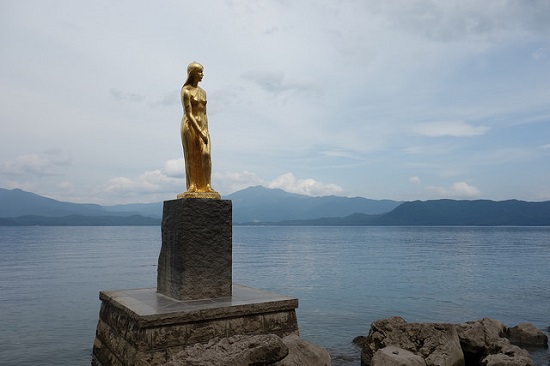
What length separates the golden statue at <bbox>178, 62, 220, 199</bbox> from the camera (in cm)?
934

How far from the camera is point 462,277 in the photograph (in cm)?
2991

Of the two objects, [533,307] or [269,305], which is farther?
[533,307]

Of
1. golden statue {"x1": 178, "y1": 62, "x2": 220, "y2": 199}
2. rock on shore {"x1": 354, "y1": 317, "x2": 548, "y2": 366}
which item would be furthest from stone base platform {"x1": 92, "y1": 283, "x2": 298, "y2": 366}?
golden statue {"x1": 178, "y1": 62, "x2": 220, "y2": 199}

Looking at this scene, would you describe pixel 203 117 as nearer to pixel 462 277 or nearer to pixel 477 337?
pixel 477 337

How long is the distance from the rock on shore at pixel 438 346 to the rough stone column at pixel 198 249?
333 centimetres

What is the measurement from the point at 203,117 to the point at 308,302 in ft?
42.7

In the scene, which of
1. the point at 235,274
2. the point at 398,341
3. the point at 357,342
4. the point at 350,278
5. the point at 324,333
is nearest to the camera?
the point at 398,341

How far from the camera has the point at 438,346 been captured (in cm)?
962

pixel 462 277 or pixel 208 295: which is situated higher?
pixel 208 295

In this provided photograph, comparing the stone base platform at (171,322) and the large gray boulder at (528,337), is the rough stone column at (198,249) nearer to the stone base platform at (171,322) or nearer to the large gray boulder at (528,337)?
the stone base platform at (171,322)

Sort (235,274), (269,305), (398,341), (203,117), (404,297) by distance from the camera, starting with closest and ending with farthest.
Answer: (269,305) → (203,117) → (398,341) → (404,297) → (235,274)

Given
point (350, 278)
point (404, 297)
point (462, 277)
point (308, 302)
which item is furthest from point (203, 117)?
point (462, 277)

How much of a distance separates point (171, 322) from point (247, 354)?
4.68 feet

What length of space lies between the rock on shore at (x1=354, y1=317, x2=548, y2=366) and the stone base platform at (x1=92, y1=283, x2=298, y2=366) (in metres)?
2.11
